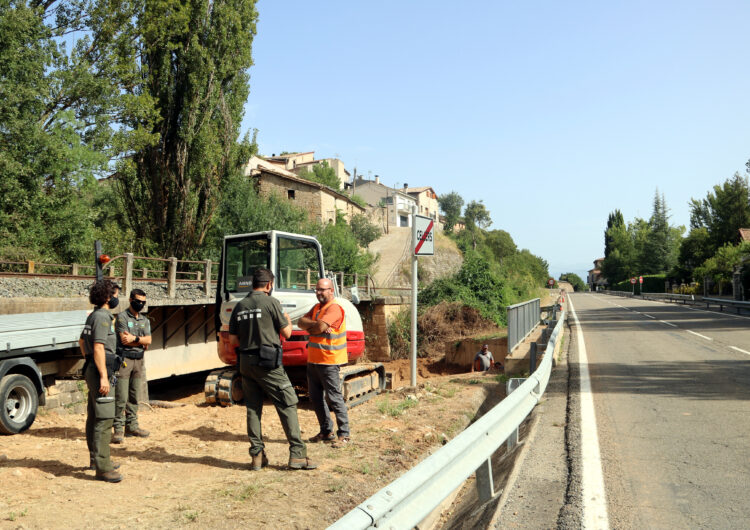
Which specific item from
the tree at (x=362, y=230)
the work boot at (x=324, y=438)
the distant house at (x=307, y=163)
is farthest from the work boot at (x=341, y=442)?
the distant house at (x=307, y=163)

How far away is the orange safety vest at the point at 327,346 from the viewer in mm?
6523

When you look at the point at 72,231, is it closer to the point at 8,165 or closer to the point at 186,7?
the point at 8,165

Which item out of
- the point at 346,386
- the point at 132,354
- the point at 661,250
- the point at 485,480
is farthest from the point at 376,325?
the point at 661,250

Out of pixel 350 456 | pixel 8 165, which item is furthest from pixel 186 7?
pixel 350 456

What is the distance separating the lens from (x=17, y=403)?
8.08 meters

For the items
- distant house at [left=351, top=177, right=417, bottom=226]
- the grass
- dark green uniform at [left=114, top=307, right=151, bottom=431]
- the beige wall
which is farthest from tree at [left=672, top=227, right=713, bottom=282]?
dark green uniform at [left=114, top=307, right=151, bottom=431]

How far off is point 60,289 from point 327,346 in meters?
12.5

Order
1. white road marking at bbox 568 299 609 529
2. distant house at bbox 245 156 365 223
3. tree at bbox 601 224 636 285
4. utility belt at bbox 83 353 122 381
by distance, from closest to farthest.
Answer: white road marking at bbox 568 299 609 529
utility belt at bbox 83 353 122 381
distant house at bbox 245 156 365 223
tree at bbox 601 224 636 285

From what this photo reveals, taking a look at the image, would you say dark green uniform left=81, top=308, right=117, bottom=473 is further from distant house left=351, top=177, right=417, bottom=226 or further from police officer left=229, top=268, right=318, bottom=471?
distant house left=351, top=177, right=417, bottom=226

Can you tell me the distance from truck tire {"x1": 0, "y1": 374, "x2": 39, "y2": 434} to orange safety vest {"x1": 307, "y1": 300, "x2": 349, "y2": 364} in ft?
14.9

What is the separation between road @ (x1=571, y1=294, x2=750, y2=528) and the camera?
3.79m

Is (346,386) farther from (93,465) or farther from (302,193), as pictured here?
(302,193)

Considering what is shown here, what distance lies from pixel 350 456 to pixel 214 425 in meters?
2.83

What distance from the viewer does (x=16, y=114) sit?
63.7 ft
